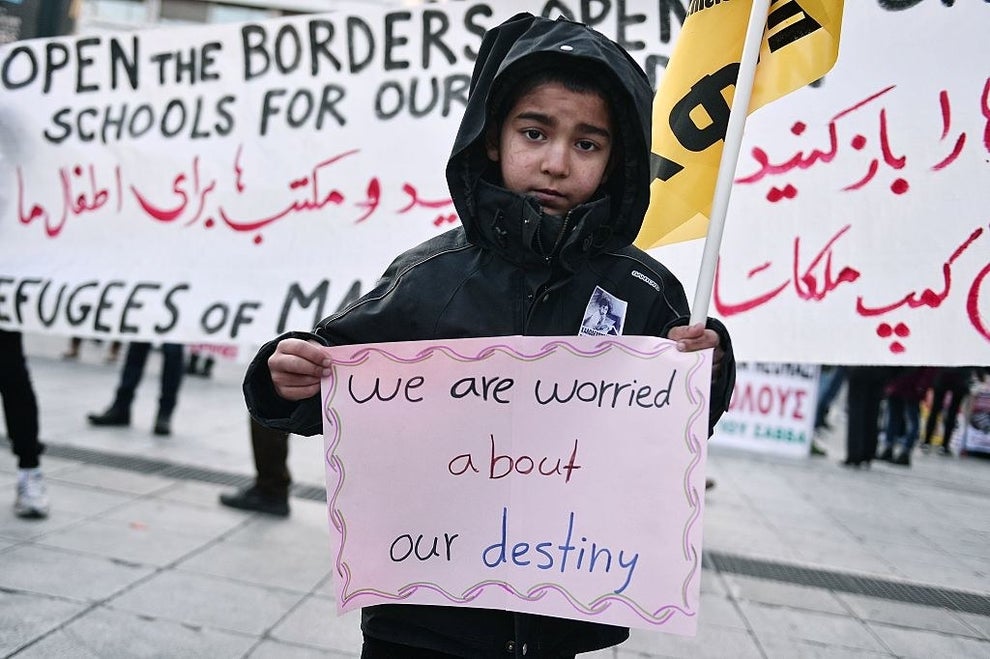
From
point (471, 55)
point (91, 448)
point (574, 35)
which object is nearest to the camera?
point (574, 35)

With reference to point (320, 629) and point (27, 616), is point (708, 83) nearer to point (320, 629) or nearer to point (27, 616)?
point (320, 629)

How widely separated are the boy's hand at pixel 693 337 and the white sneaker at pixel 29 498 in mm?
3158

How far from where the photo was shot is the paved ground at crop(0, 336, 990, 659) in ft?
8.50

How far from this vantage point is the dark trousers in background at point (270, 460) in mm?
3848

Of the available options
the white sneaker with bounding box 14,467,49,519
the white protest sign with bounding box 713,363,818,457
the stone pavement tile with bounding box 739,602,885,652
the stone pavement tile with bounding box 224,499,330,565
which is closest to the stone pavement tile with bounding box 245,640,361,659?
the stone pavement tile with bounding box 224,499,330,565

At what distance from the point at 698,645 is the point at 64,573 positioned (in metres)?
2.36

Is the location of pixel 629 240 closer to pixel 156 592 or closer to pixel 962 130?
pixel 962 130

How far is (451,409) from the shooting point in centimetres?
133

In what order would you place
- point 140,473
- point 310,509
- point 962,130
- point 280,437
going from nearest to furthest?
point 962,130, point 280,437, point 310,509, point 140,473

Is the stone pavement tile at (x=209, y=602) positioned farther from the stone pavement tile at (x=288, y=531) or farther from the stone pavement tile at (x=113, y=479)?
the stone pavement tile at (x=113, y=479)

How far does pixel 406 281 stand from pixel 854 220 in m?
1.61

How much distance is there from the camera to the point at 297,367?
1.30 metres

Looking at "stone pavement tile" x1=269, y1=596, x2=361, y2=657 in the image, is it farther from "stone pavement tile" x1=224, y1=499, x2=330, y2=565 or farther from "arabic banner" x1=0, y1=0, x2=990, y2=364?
"arabic banner" x1=0, y1=0, x2=990, y2=364

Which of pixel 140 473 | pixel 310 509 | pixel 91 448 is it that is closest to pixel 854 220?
pixel 310 509
